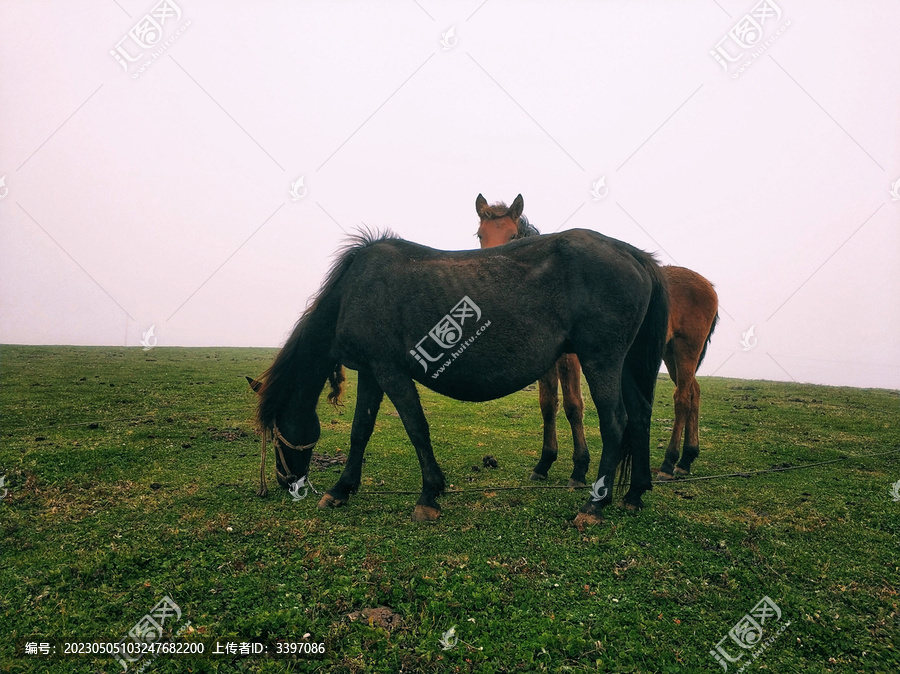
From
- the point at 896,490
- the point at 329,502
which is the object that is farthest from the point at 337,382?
the point at 896,490

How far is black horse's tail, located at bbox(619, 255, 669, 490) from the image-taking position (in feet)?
19.2

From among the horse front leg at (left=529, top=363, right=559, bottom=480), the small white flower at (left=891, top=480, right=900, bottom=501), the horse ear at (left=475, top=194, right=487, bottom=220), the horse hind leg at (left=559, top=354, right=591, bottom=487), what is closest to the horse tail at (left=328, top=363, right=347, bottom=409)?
the horse front leg at (left=529, top=363, right=559, bottom=480)

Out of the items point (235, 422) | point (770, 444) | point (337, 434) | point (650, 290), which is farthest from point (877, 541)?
point (235, 422)

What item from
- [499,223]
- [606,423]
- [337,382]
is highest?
[499,223]

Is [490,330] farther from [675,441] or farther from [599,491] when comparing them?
[675,441]

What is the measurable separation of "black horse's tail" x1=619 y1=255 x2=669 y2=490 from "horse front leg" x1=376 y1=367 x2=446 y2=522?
243 centimetres

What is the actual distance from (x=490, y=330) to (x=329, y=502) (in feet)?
9.60

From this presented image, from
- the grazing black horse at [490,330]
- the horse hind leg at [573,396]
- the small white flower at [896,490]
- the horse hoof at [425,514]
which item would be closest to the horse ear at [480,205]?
the grazing black horse at [490,330]

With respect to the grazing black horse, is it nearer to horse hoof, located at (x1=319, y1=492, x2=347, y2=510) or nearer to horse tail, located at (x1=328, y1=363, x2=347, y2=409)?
horse hoof, located at (x1=319, y1=492, x2=347, y2=510)

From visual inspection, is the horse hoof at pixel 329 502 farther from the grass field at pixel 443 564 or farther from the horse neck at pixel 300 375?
the horse neck at pixel 300 375

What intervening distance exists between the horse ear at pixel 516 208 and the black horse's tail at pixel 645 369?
118 inches

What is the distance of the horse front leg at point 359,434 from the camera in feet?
18.9

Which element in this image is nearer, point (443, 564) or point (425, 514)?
point (443, 564)

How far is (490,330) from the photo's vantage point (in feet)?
17.7
